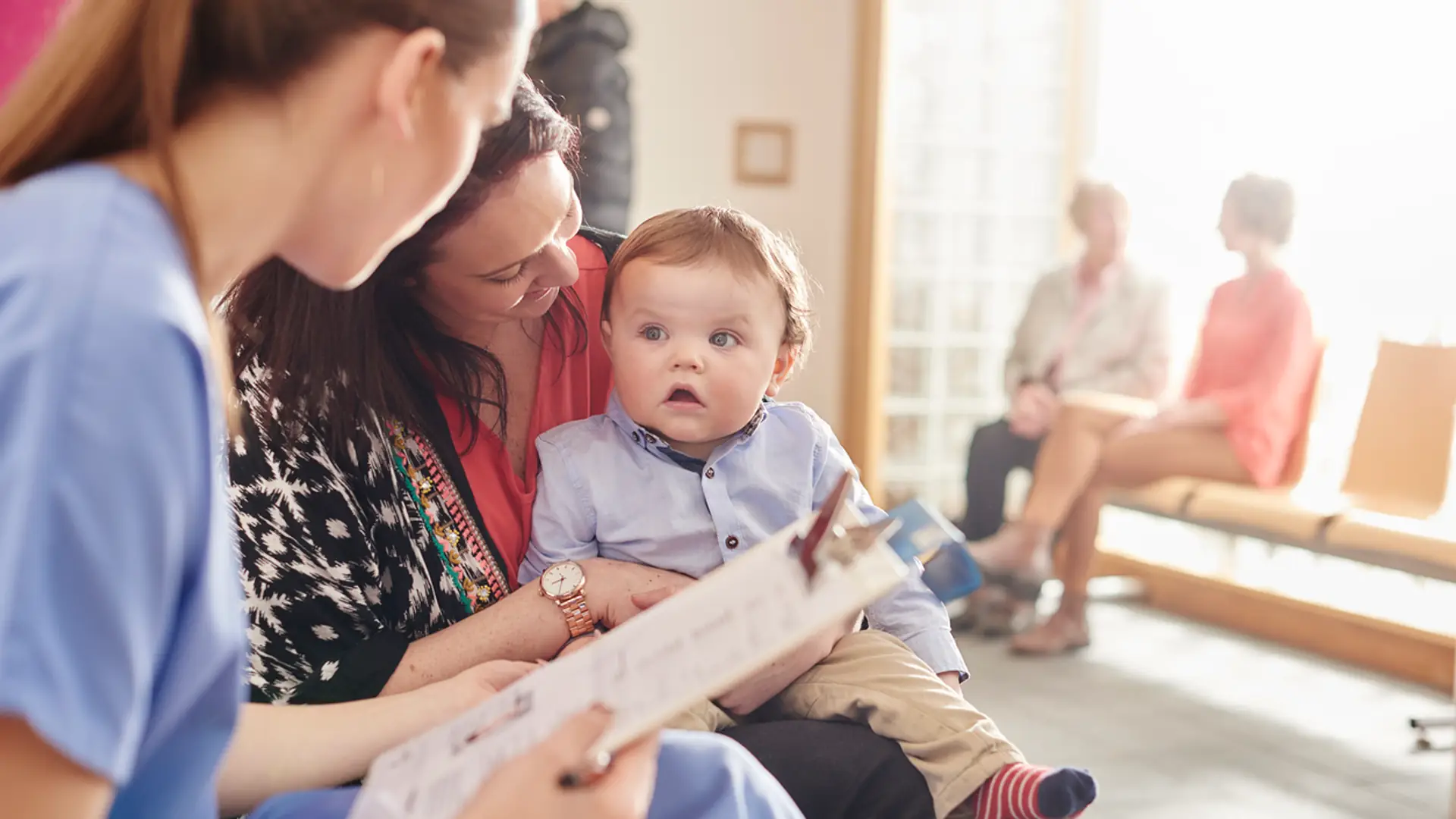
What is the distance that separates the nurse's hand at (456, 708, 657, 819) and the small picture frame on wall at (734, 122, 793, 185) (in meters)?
4.33

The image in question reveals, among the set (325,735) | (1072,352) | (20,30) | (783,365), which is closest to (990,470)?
(1072,352)

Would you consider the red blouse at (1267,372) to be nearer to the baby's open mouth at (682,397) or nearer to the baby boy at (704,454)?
the baby boy at (704,454)

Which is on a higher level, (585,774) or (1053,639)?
(585,774)

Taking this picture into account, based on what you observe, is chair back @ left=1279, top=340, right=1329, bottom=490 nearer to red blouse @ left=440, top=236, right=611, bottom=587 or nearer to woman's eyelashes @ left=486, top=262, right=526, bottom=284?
red blouse @ left=440, top=236, right=611, bottom=587

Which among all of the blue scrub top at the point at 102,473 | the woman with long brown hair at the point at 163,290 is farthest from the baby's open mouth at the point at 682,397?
the blue scrub top at the point at 102,473

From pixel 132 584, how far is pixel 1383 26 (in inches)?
177

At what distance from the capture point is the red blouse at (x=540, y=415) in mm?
1278

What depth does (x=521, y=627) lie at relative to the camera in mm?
1172

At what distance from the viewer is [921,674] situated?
1248mm

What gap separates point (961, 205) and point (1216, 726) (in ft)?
9.19

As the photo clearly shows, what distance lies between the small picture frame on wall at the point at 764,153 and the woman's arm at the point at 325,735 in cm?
404

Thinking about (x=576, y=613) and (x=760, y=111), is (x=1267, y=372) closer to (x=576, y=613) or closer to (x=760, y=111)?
(x=760, y=111)

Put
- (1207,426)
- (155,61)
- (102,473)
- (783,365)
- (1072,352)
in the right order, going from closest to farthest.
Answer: (102,473) < (155,61) < (783,365) < (1207,426) < (1072,352)

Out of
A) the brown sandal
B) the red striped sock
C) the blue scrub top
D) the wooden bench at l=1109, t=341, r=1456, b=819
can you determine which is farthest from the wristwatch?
the brown sandal
